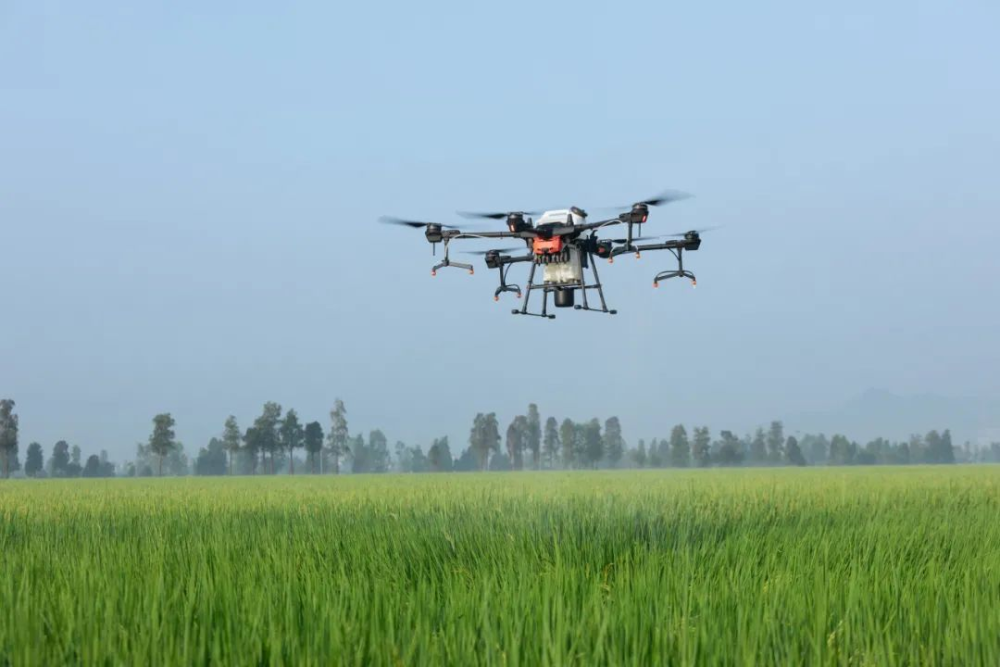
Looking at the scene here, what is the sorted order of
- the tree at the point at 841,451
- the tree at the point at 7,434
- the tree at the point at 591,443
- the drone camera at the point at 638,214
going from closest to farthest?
the drone camera at the point at 638,214 < the tree at the point at 7,434 < the tree at the point at 591,443 < the tree at the point at 841,451

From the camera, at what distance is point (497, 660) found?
12.9ft

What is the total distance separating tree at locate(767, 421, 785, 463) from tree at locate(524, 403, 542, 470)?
56.1m

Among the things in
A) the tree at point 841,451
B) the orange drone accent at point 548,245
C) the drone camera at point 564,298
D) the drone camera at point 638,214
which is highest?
the drone camera at point 638,214

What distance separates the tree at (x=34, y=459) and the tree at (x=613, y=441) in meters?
104

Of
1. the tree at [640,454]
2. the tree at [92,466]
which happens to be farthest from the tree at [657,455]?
the tree at [92,466]

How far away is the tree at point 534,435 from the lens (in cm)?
15125

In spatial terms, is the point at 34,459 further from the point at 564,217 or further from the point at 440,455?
the point at 564,217

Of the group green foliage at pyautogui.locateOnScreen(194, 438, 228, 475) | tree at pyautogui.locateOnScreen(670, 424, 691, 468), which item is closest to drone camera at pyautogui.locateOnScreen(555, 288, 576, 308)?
tree at pyautogui.locateOnScreen(670, 424, 691, 468)

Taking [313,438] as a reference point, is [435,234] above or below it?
above

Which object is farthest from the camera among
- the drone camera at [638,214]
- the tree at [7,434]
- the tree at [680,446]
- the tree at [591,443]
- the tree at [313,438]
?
the tree at [680,446]

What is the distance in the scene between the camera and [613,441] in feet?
573

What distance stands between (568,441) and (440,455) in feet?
78.4

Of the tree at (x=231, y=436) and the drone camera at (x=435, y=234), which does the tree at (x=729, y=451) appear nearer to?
the tree at (x=231, y=436)

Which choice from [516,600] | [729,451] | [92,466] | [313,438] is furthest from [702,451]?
[516,600]
